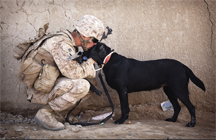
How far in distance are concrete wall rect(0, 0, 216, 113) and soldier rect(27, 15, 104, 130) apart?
0.90m

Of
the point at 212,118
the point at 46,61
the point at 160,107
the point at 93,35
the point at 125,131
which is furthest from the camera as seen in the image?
the point at 160,107

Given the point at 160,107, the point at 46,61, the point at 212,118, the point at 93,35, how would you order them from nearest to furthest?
1. the point at 46,61
2. the point at 93,35
3. the point at 212,118
4. the point at 160,107

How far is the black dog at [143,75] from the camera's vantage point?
9.95 feet

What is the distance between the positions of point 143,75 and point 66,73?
1.29 meters

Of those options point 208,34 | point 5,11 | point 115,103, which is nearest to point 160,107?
point 115,103

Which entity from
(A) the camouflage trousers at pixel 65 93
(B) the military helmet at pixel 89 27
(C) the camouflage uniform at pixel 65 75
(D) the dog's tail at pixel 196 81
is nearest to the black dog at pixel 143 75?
(D) the dog's tail at pixel 196 81

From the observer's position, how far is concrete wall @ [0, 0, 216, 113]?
142 inches

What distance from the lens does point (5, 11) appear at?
364 cm

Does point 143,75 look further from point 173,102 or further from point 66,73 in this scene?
point 66,73

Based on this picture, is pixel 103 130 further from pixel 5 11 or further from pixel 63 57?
pixel 5 11

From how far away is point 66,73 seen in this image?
2.73m

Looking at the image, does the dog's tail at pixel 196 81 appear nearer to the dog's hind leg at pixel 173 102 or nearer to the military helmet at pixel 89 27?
the dog's hind leg at pixel 173 102

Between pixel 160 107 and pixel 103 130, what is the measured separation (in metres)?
1.53

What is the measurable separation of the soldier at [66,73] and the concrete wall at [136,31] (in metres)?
0.90
